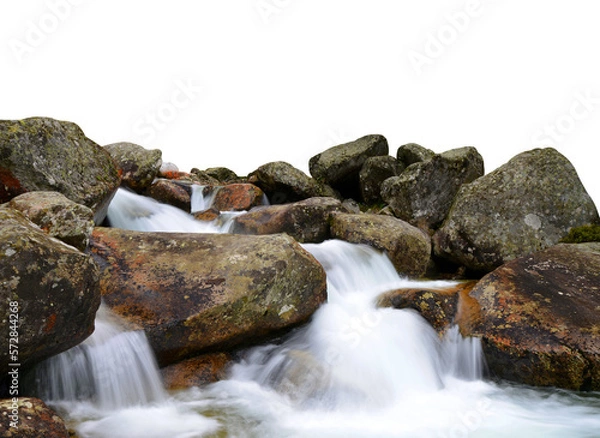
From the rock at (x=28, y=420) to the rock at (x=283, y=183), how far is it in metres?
15.1

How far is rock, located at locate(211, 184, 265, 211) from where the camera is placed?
1641cm

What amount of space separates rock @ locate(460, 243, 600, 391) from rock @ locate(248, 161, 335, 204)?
11.9m

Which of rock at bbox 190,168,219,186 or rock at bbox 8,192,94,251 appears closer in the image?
rock at bbox 8,192,94,251

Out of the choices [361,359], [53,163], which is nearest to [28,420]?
[361,359]

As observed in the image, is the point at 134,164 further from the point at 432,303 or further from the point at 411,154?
the point at 411,154

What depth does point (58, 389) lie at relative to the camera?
179 inches

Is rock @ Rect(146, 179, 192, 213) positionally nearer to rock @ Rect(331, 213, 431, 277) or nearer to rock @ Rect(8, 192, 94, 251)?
rock @ Rect(331, 213, 431, 277)

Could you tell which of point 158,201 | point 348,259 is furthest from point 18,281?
point 158,201

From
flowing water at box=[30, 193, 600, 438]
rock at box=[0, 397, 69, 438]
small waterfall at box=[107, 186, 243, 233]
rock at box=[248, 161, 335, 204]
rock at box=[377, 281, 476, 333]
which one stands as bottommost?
flowing water at box=[30, 193, 600, 438]

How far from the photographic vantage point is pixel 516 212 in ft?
33.4

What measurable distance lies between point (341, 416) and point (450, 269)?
7.28 metres

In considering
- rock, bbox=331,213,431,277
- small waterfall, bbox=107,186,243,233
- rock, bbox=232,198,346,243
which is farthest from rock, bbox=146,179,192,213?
rock, bbox=331,213,431,277

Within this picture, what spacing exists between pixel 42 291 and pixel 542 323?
599 cm

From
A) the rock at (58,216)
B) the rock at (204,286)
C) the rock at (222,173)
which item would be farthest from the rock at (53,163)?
the rock at (222,173)
